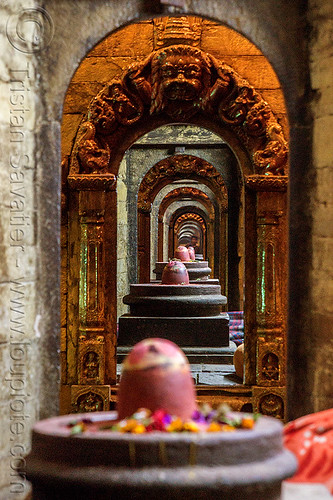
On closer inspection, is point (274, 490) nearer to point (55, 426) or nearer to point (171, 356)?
point (171, 356)

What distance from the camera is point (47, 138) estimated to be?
14.4ft

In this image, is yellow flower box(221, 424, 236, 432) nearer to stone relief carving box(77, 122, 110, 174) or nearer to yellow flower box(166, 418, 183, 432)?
yellow flower box(166, 418, 183, 432)

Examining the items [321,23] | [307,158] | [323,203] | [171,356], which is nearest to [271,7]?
[321,23]

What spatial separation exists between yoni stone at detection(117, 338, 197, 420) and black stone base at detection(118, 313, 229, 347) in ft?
22.7

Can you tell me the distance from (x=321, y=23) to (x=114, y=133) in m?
3.27

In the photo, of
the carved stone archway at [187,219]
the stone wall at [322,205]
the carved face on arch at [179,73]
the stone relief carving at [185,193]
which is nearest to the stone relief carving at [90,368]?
the carved face on arch at [179,73]

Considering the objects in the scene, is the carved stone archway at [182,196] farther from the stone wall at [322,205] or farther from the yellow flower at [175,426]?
the yellow flower at [175,426]

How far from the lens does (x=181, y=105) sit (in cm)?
720

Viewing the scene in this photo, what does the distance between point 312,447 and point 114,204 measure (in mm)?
4591

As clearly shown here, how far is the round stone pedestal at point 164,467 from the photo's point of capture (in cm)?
255

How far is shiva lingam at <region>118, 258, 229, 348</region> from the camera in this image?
32.2ft
